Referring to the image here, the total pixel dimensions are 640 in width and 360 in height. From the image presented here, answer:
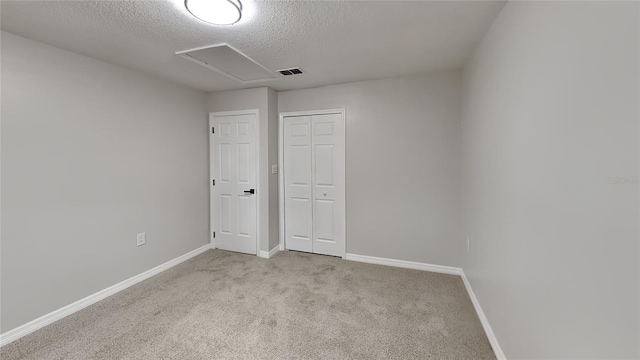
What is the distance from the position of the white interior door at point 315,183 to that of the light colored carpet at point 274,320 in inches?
25.9

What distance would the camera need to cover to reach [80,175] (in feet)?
7.82

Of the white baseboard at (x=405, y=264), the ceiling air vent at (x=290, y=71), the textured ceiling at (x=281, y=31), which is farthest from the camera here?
the white baseboard at (x=405, y=264)

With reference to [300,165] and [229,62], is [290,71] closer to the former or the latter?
[229,62]

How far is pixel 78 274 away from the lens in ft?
7.80

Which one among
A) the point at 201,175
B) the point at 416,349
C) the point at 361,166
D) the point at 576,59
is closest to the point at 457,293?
the point at 416,349

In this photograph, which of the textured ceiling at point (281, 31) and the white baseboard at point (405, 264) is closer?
the textured ceiling at point (281, 31)

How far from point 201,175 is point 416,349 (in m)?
3.35

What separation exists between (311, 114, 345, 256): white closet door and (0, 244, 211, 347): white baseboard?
1945 mm

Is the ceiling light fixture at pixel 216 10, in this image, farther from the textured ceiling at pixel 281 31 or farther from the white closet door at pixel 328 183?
the white closet door at pixel 328 183

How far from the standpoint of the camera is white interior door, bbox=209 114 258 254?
365cm

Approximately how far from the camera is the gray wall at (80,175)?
1985mm

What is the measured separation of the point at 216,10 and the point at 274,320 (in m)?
2.33

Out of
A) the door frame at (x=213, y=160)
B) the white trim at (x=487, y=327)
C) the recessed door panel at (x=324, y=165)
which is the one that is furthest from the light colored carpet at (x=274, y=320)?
the recessed door panel at (x=324, y=165)

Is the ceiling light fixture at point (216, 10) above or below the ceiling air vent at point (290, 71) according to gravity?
below
